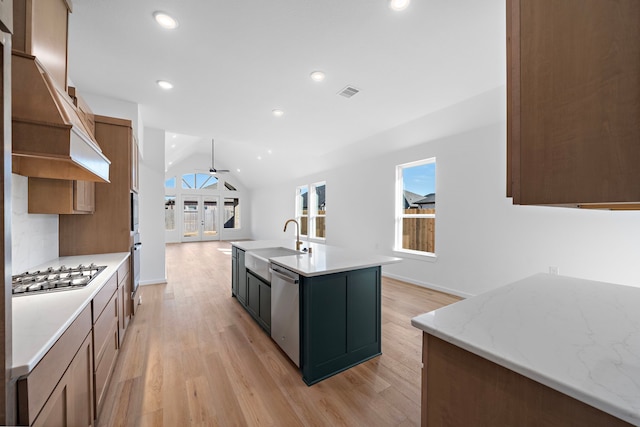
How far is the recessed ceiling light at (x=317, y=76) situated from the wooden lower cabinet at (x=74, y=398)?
2864 mm

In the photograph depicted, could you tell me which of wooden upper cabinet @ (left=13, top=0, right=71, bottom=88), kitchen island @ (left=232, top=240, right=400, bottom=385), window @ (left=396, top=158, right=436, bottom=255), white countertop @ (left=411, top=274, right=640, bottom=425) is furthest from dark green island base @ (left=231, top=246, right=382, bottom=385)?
window @ (left=396, top=158, right=436, bottom=255)

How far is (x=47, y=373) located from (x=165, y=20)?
2404mm

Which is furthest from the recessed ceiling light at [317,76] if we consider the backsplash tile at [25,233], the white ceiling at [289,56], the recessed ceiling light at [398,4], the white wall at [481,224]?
the backsplash tile at [25,233]

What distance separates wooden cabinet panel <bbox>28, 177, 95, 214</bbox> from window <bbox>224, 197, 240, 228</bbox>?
1030cm

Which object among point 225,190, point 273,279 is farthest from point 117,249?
point 225,190

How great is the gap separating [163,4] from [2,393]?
7.76ft

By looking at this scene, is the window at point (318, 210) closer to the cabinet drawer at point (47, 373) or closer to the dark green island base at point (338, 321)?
the dark green island base at point (338, 321)

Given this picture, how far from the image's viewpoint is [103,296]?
1.65 m

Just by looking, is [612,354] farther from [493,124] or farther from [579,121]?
[493,124]

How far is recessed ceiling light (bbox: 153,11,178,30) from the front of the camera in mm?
1975

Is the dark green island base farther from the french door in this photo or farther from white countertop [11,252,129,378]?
the french door

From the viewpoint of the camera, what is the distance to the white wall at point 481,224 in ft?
9.03

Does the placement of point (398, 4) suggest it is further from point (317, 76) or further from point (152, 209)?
point (152, 209)

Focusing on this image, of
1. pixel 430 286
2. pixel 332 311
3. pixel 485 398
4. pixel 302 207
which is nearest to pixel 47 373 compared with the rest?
pixel 485 398
